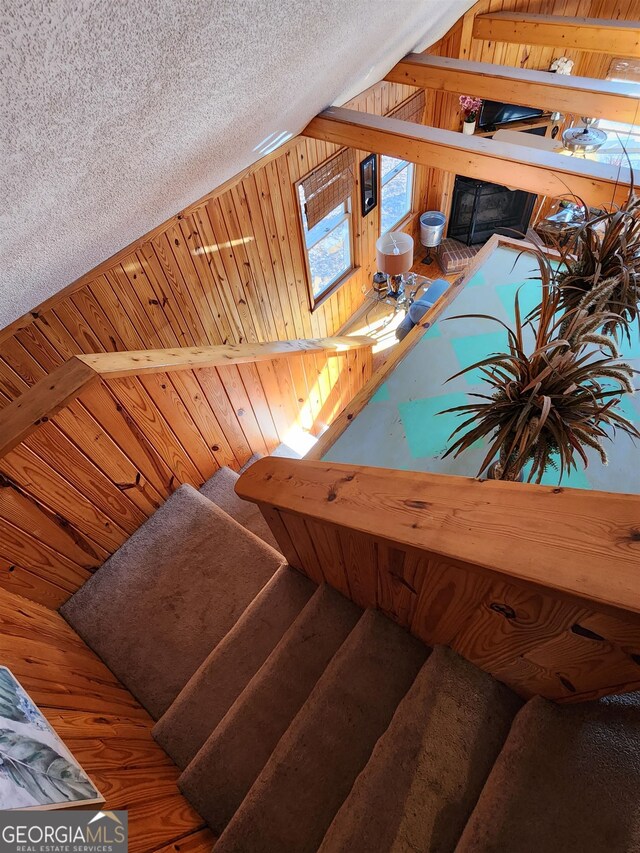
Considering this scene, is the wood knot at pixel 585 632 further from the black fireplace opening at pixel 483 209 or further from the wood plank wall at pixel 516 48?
the black fireplace opening at pixel 483 209

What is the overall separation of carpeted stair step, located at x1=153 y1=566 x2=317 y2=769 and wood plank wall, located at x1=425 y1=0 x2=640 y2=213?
527 cm

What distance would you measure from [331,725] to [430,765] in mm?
309

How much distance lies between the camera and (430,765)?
109 centimetres

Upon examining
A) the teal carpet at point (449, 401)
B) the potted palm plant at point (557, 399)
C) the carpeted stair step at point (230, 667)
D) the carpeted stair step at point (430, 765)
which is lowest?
the teal carpet at point (449, 401)

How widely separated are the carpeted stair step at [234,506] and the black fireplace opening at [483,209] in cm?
526

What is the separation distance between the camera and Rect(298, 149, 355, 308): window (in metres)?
4.27

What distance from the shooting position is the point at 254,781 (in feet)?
4.31

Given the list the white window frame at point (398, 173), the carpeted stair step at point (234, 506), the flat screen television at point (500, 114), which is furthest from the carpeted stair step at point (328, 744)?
the flat screen television at point (500, 114)

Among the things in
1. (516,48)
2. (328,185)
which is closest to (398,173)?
(328,185)

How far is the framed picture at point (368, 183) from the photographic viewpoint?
4.84 meters

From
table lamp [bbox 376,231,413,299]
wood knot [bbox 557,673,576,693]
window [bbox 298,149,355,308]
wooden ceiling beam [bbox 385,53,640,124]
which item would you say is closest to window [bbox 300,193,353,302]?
window [bbox 298,149,355,308]

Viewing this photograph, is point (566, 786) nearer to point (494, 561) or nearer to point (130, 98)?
point (494, 561)

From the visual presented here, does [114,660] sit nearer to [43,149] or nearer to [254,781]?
[254,781]

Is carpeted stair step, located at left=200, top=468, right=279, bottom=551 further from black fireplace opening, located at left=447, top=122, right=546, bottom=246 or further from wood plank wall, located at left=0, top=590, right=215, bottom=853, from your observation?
black fireplace opening, located at left=447, top=122, right=546, bottom=246
